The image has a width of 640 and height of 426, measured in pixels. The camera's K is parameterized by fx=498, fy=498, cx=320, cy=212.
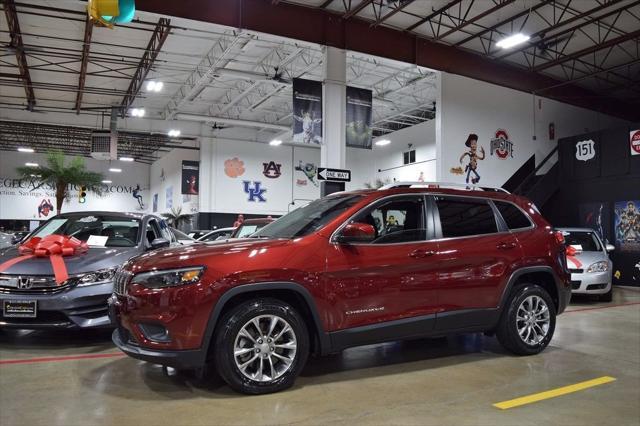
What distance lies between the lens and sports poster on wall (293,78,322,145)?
40.0ft

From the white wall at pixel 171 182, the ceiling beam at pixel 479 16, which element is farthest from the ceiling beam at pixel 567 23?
the white wall at pixel 171 182

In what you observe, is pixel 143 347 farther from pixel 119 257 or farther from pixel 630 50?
pixel 630 50

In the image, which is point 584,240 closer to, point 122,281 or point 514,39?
point 514,39

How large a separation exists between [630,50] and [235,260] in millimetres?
16483

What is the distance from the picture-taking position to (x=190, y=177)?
2472 centimetres

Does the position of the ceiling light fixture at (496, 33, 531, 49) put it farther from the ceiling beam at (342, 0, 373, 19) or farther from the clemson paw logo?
the clemson paw logo

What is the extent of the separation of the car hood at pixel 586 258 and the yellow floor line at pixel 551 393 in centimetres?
540

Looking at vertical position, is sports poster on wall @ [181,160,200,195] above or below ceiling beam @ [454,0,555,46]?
below

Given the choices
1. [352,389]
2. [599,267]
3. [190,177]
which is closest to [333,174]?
[599,267]

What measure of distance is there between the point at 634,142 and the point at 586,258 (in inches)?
260

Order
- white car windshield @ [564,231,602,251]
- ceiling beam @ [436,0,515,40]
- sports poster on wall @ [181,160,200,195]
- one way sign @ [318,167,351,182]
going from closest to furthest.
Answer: white car windshield @ [564,231,602,251] → ceiling beam @ [436,0,515,40] → one way sign @ [318,167,351,182] → sports poster on wall @ [181,160,200,195]

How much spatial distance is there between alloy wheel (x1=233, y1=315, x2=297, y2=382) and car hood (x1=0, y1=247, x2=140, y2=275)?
7.49 feet

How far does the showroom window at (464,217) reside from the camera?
452cm

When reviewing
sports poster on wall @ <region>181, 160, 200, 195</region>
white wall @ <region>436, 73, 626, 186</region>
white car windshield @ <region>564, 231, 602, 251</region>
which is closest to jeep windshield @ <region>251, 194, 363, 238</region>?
white car windshield @ <region>564, 231, 602, 251</region>
